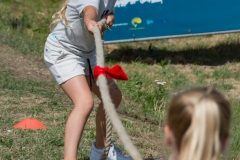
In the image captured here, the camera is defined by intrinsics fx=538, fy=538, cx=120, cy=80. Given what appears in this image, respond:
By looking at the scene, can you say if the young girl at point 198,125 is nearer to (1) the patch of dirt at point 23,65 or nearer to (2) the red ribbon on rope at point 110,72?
(2) the red ribbon on rope at point 110,72

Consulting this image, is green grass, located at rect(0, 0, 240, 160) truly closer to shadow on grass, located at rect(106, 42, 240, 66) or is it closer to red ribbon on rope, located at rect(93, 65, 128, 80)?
shadow on grass, located at rect(106, 42, 240, 66)

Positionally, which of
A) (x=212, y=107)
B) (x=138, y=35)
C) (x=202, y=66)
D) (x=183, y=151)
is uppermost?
(x=212, y=107)

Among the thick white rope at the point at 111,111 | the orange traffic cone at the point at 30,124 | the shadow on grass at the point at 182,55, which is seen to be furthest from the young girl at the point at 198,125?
the shadow on grass at the point at 182,55

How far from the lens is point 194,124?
1.87 m

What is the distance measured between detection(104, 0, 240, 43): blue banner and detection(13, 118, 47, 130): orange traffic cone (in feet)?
12.7

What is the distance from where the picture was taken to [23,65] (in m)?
7.53

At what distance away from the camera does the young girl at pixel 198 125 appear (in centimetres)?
186

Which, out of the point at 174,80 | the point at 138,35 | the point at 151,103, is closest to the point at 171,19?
the point at 138,35

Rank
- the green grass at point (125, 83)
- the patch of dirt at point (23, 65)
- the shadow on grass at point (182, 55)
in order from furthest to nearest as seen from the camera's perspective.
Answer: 1. the shadow on grass at point (182, 55)
2. the patch of dirt at point (23, 65)
3. the green grass at point (125, 83)

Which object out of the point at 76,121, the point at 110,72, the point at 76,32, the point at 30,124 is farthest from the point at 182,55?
the point at 110,72

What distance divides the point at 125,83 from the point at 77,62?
3.10 meters

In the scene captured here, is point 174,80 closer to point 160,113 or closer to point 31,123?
point 160,113

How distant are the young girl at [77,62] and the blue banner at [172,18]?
4.55 meters

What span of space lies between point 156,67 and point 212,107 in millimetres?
6126
